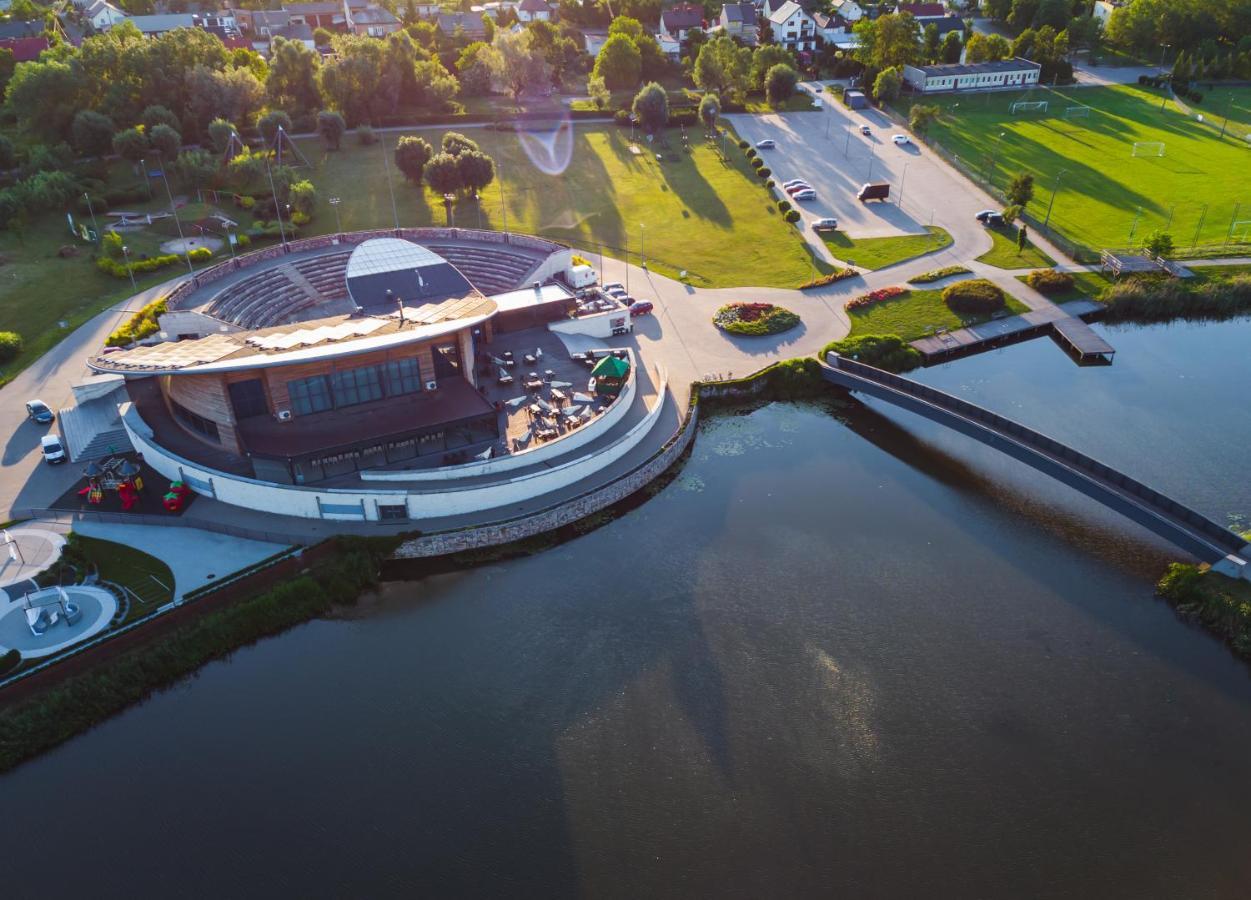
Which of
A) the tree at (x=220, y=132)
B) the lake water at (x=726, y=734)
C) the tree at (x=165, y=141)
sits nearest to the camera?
the lake water at (x=726, y=734)

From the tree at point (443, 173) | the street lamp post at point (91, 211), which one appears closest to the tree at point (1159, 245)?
the tree at point (443, 173)

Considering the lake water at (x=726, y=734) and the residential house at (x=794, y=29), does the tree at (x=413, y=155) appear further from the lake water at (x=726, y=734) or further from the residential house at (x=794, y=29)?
the residential house at (x=794, y=29)

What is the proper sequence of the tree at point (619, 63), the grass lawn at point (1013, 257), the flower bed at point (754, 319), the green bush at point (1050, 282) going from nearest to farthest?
the flower bed at point (754, 319)
the green bush at point (1050, 282)
the grass lawn at point (1013, 257)
the tree at point (619, 63)

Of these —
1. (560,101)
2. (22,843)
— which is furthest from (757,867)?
(560,101)

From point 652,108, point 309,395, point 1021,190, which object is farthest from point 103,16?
point 1021,190

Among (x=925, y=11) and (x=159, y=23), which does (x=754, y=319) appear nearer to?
(x=925, y=11)

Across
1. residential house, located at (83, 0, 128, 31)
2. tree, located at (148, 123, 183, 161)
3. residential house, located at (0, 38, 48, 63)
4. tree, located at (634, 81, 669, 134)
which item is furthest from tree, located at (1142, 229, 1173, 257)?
residential house, located at (83, 0, 128, 31)

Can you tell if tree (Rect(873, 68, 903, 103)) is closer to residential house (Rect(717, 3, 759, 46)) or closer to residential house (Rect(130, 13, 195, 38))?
residential house (Rect(717, 3, 759, 46))
